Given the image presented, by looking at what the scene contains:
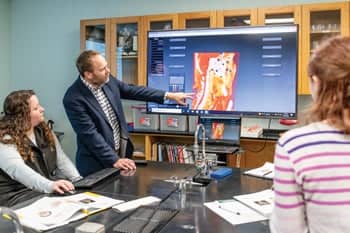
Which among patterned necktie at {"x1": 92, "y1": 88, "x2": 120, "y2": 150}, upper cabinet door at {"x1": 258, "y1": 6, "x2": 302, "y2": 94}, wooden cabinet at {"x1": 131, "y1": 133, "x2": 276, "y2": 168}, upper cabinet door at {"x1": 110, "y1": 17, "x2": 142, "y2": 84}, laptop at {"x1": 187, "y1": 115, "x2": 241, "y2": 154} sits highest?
upper cabinet door at {"x1": 258, "y1": 6, "x2": 302, "y2": 94}

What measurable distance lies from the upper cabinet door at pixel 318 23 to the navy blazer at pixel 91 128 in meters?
1.78

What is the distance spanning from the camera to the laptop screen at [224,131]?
3205mm

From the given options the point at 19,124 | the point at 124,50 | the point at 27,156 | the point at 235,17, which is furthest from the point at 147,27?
the point at 27,156

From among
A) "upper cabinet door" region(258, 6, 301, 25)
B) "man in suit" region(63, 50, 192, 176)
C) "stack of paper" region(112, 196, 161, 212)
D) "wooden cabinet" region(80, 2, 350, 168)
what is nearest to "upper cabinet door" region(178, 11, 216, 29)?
"wooden cabinet" region(80, 2, 350, 168)

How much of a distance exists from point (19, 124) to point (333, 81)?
1.97 m

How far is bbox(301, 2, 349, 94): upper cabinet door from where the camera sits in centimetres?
345

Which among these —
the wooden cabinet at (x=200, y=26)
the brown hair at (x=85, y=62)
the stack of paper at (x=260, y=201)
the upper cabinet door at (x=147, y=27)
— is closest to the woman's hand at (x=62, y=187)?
the stack of paper at (x=260, y=201)

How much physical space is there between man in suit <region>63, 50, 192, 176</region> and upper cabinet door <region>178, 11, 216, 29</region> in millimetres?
1381

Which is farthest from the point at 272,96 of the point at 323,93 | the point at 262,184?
the point at 323,93

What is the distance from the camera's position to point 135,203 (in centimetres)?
174

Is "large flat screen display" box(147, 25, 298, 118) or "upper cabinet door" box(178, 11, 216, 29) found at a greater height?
"upper cabinet door" box(178, 11, 216, 29)

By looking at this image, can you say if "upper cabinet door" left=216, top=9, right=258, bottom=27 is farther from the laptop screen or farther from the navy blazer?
the navy blazer

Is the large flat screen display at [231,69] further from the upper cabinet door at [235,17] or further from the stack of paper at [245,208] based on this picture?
the stack of paper at [245,208]

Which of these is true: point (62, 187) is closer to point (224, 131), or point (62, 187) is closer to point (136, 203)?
point (136, 203)
